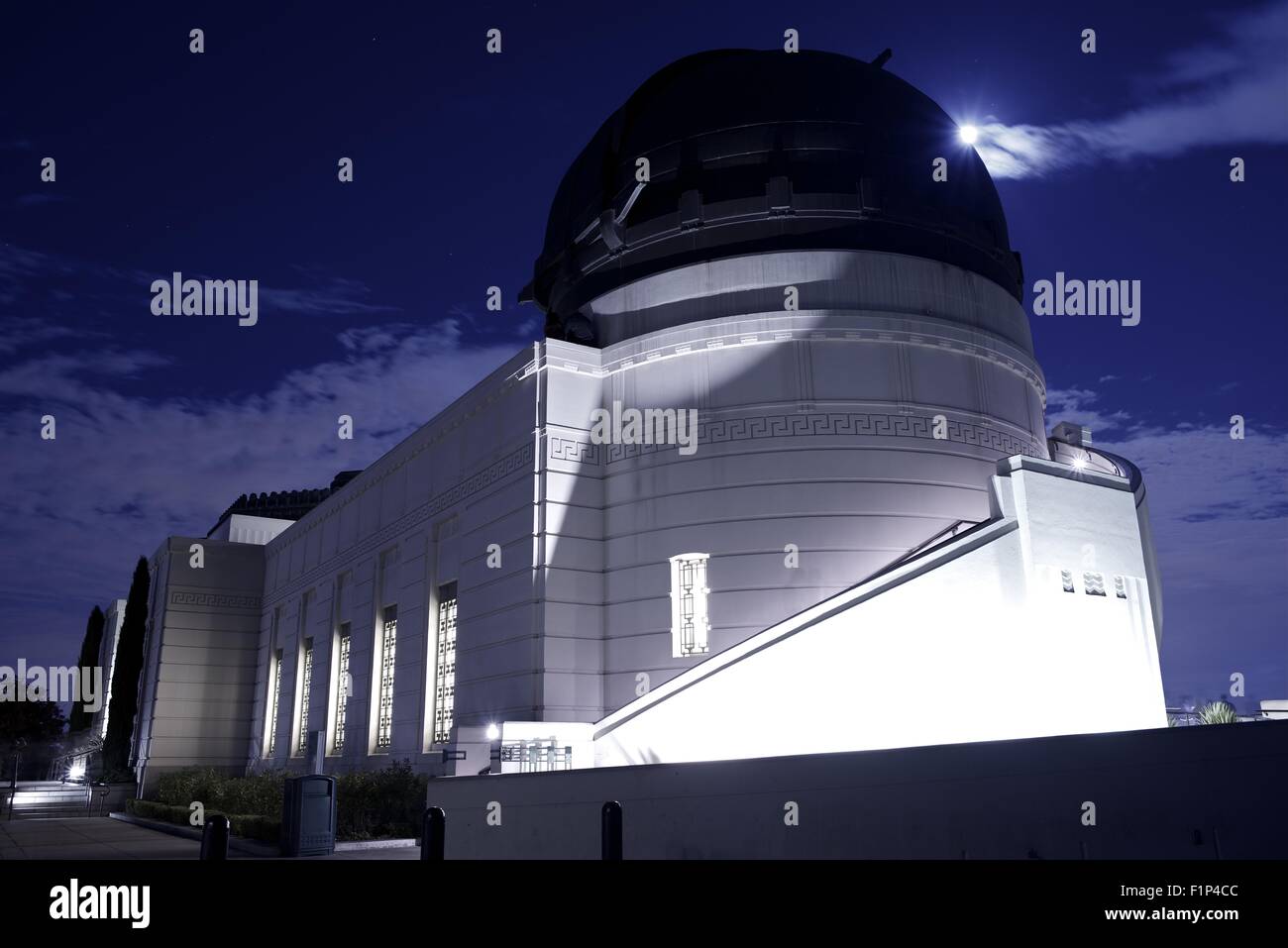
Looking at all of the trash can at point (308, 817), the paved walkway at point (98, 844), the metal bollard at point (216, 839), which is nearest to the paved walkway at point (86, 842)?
the paved walkway at point (98, 844)

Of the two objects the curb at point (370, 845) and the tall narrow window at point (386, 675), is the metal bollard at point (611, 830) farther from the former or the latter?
the tall narrow window at point (386, 675)

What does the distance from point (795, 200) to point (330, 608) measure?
711 inches

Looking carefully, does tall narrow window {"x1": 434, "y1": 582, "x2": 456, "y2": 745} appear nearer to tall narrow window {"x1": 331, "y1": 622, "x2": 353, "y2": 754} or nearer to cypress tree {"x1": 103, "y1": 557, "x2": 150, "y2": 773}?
tall narrow window {"x1": 331, "y1": 622, "x2": 353, "y2": 754}

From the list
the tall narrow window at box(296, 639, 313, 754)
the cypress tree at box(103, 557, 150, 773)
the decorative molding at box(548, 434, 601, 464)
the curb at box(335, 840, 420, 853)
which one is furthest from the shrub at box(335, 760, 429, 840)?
the cypress tree at box(103, 557, 150, 773)

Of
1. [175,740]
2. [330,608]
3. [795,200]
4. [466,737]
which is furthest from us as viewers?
[175,740]

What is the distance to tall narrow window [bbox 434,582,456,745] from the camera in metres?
22.0

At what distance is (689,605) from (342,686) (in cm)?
1374

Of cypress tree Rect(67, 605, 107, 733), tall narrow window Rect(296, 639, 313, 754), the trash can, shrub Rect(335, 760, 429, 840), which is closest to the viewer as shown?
the trash can

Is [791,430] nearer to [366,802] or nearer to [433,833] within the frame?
[366,802]

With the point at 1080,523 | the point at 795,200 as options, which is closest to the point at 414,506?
the point at 795,200

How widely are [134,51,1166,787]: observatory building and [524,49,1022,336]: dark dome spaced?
0.07m

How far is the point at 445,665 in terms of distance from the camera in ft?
73.6
